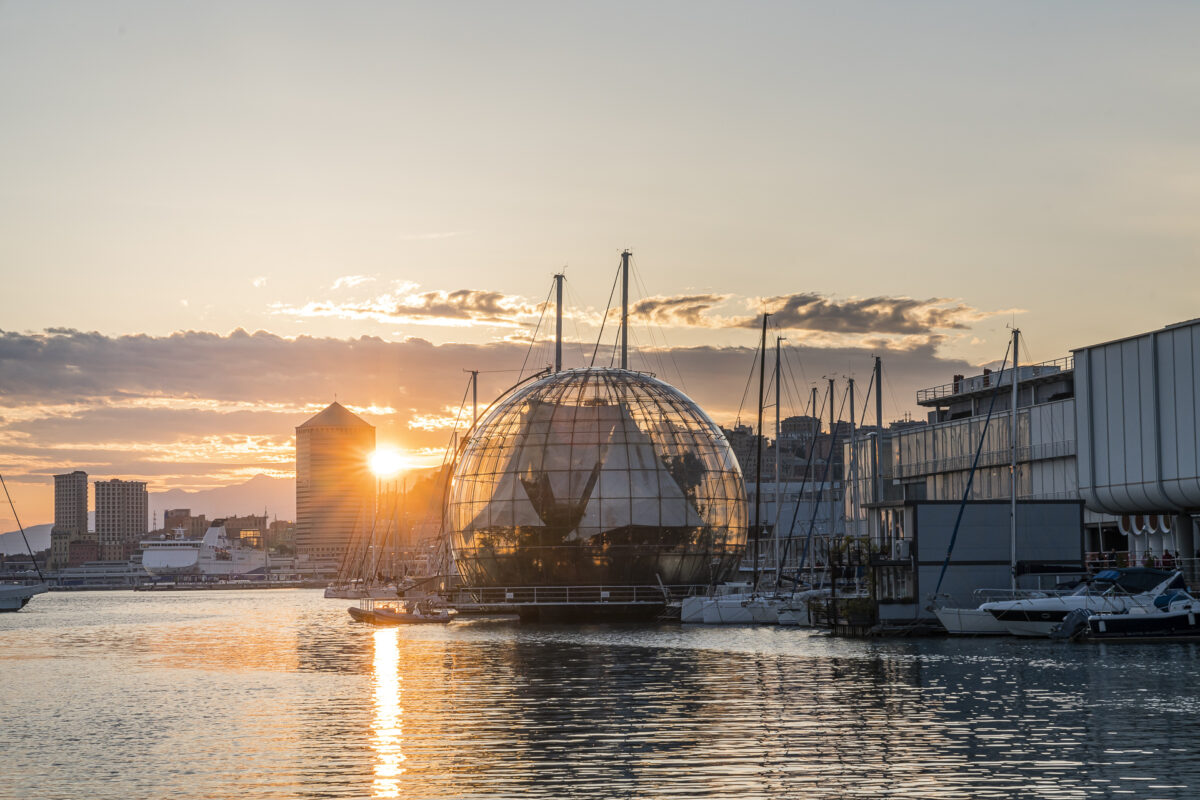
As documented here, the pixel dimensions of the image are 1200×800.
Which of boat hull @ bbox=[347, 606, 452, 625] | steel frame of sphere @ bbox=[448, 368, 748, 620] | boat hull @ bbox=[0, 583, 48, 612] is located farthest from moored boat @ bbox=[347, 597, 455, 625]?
boat hull @ bbox=[0, 583, 48, 612]

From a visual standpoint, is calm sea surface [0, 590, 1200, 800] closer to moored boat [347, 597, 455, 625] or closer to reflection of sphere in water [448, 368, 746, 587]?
reflection of sphere in water [448, 368, 746, 587]

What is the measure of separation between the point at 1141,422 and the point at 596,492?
31107mm

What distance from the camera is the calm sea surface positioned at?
22.0m

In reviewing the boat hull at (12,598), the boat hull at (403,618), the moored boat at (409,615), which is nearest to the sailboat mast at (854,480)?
the moored boat at (409,615)

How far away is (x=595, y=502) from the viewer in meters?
85.4

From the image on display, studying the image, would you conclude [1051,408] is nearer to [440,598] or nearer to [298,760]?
[440,598]

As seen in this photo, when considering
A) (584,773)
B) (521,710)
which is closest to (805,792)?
(584,773)

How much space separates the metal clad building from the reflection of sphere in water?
2352 centimetres

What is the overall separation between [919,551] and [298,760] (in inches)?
1765

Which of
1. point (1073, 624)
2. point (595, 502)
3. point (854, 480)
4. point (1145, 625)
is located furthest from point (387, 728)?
point (854, 480)

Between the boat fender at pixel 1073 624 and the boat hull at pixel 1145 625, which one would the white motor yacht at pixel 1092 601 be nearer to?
the boat fender at pixel 1073 624

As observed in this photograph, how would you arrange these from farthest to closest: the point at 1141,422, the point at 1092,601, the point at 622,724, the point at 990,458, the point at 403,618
Answer: the point at 990,458, the point at 403,618, the point at 1141,422, the point at 1092,601, the point at 622,724

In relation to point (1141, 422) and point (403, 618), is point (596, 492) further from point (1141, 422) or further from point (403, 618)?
point (1141, 422)

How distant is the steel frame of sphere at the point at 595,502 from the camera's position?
281 feet
